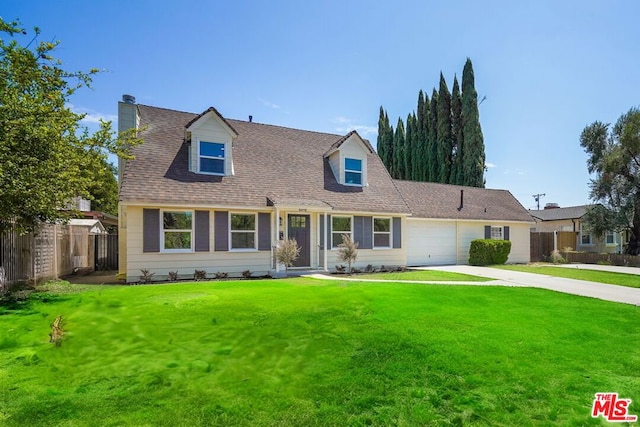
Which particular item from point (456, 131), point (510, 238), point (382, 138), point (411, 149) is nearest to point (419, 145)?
point (411, 149)

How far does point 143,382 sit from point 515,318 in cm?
645

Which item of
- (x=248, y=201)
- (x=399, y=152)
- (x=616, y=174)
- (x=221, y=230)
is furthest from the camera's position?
(x=399, y=152)

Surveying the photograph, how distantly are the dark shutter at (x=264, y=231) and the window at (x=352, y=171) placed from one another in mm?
5181

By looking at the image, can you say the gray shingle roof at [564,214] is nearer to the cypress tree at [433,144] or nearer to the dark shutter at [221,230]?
the cypress tree at [433,144]

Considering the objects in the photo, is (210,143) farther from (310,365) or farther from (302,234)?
(310,365)

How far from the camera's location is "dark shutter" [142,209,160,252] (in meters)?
12.4

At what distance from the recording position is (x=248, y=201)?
14.1 metres

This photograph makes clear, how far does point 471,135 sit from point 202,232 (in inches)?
1245

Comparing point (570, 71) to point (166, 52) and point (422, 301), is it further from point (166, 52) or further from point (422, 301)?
point (166, 52)

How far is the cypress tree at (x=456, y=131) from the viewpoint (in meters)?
37.2

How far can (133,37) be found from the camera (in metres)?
12.1

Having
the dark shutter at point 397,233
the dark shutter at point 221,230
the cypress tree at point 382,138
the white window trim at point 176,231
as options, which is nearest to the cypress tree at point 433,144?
the cypress tree at point 382,138

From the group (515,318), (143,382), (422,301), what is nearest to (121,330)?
(143,382)

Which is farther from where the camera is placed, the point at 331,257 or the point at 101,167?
the point at 331,257
